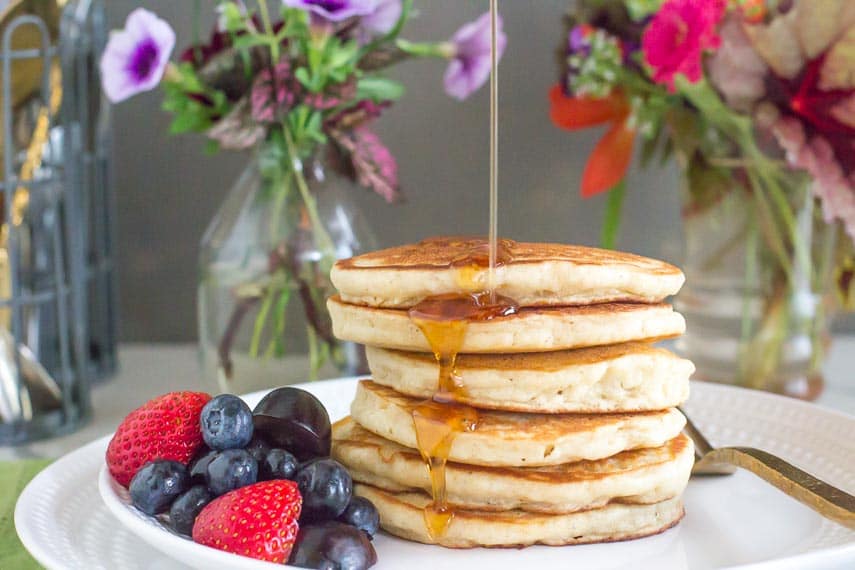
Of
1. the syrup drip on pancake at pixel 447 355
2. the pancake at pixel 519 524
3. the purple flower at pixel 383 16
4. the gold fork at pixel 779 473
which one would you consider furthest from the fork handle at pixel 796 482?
the purple flower at pixel 383 16

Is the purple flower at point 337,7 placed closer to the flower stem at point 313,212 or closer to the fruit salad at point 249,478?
the flower stem at point 313,212

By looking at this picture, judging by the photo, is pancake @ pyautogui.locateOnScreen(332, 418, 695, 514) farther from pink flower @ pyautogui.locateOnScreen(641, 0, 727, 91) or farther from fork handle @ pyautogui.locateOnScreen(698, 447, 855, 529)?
Result: pink flower @ pyautogui.locateOnScreen(641, 0, 727, 91)

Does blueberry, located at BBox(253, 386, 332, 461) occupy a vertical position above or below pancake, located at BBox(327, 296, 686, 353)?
below

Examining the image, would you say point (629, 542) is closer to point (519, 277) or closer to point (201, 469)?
point (519, 277)

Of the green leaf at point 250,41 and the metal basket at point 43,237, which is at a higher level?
the green leaf at point 250,41

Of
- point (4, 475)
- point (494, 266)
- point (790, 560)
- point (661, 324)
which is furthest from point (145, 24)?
point (790, 560)

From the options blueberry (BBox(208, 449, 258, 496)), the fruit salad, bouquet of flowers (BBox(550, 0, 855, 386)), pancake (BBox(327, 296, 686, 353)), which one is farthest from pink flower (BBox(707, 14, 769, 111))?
blueberry (BBox(208, 449, 258, 496))
